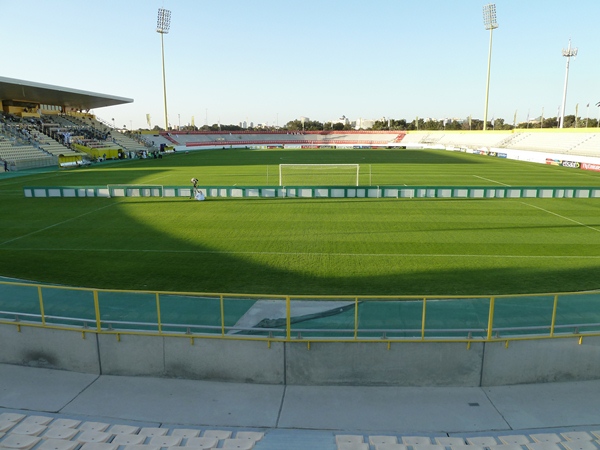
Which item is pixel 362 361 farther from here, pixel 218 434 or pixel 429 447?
pixel 218 434

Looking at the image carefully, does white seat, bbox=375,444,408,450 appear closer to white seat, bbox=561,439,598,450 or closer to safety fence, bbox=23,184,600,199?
white seat, bbox=561,439,598,450

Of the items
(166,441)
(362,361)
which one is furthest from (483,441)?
(166,441)

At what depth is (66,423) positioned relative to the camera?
6.50 m

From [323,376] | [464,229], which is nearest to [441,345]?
[323,376]

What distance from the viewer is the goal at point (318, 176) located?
37.3m

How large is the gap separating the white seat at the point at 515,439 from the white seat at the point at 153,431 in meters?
4.75

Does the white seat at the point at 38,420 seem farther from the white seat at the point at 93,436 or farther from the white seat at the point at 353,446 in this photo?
the white seat at the point at 353,446

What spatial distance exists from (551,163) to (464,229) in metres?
44.9

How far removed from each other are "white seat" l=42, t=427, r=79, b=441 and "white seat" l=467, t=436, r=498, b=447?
18.0ft

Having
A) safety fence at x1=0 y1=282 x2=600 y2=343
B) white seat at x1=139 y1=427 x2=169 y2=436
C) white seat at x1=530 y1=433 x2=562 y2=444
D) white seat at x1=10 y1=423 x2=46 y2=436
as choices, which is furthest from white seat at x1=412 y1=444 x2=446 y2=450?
white seat at x1=10 y1=423 x2=46 y2=436

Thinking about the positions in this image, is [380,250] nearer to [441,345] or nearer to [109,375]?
[441,345]

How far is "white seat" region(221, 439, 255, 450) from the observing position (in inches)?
231

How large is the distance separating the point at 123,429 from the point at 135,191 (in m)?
25.5

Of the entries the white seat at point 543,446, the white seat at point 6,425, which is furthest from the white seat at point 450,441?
the white seat at point 6,425
